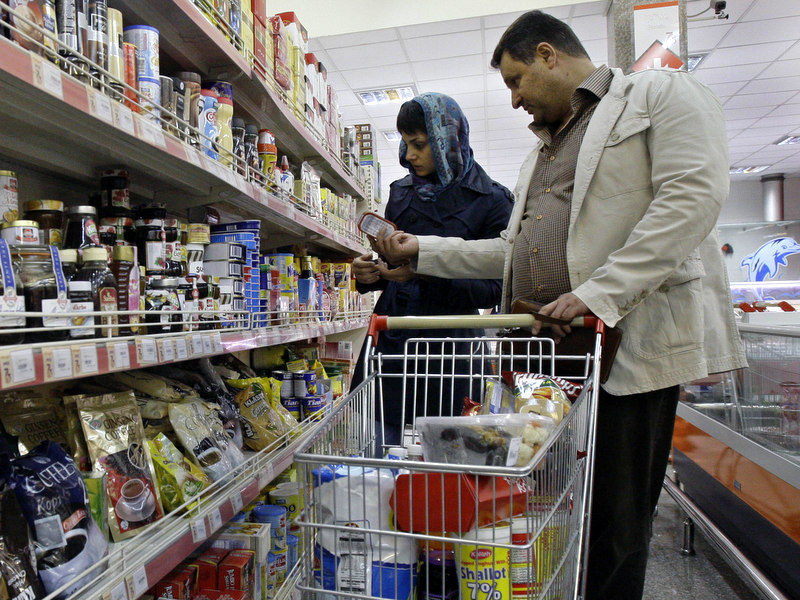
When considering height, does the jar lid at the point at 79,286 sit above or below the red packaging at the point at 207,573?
above

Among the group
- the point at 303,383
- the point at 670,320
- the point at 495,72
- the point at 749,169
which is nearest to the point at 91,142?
the point at 670,320

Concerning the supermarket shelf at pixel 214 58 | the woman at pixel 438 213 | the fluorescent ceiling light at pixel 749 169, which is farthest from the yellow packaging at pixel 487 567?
the fluorescent ceiling light at pixel 749 169

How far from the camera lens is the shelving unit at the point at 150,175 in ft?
3.05

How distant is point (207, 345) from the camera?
144cm

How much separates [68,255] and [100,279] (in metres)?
0.07

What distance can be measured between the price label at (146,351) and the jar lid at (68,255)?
0.21 m

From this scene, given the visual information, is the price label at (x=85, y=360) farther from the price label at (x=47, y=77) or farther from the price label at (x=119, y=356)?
the price label at (x=47, y=77)

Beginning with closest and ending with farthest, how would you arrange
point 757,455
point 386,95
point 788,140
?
1. point 757,455
2. point 386,95
3. point 788,140

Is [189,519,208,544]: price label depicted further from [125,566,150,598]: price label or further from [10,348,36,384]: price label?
[10,348,36,384]: price label

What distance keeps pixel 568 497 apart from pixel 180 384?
1205 millimetres

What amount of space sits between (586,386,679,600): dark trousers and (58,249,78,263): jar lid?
4.05ft

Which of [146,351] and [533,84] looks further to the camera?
[533,84]

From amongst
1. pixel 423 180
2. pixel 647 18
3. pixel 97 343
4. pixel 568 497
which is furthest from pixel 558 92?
pixel 647 18

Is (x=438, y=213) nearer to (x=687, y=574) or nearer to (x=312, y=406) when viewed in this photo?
(x=312, y=406)
